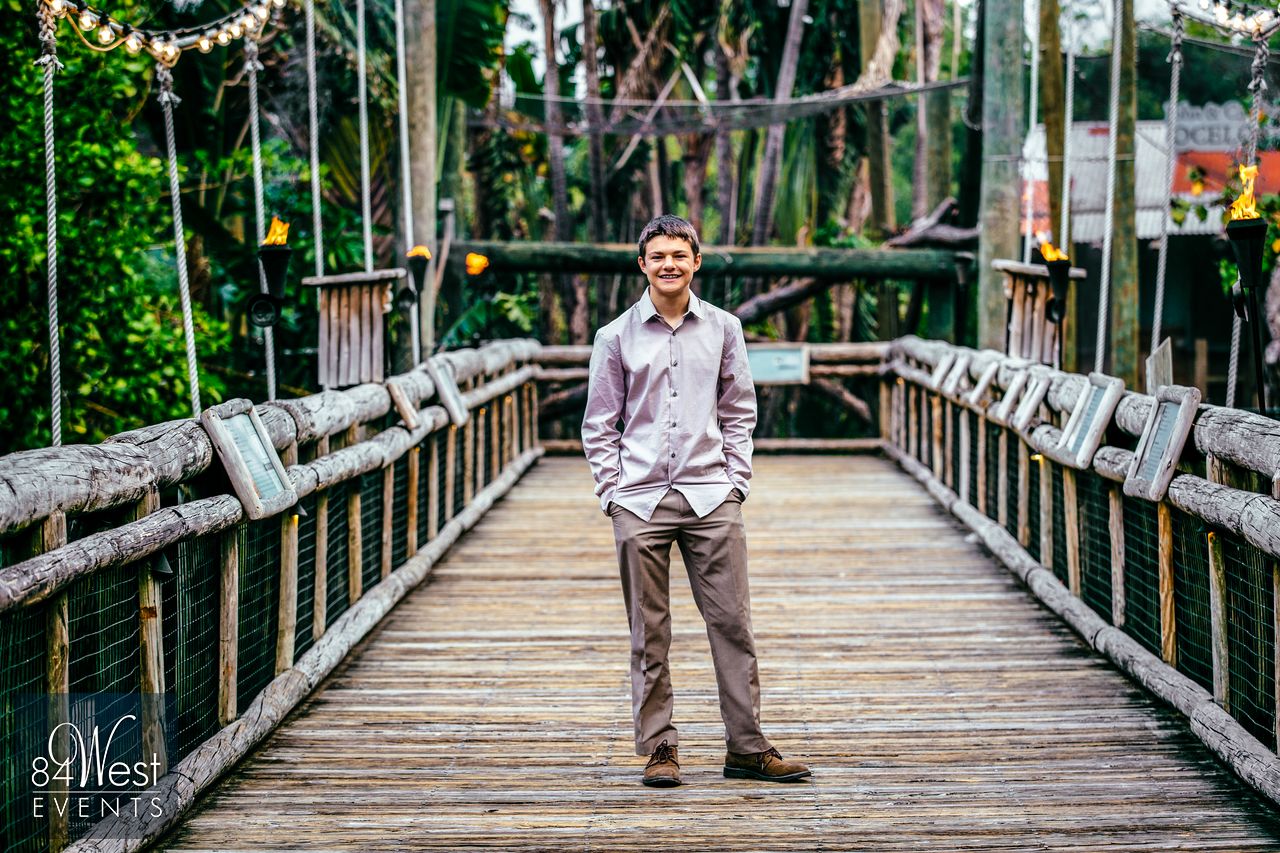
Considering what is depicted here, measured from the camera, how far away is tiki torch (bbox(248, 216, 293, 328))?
15.6ft

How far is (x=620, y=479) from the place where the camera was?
3.35 metres

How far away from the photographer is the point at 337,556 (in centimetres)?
494

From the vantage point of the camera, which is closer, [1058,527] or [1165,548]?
[1165,548]

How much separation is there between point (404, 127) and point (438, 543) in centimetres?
274

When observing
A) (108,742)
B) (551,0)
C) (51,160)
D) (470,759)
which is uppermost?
(551,0)

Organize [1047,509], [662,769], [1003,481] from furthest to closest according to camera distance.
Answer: [1003,481] → [1047,509] → [662,769]

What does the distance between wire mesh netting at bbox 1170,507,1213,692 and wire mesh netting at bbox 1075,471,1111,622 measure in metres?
0.64

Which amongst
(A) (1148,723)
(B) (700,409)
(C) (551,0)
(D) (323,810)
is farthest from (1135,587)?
(C) (551,0)

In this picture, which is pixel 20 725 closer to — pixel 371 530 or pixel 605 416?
pixel 605 416

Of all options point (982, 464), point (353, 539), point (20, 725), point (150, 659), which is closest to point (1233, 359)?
point (982, 464)

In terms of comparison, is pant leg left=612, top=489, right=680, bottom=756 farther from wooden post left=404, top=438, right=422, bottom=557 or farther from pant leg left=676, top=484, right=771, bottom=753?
wooden post left=404, top=438, right=422, bottom=557

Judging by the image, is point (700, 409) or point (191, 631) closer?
point (700, 409)

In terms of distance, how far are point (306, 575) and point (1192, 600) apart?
2.77 m

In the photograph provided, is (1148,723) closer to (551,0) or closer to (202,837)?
(202,837)
